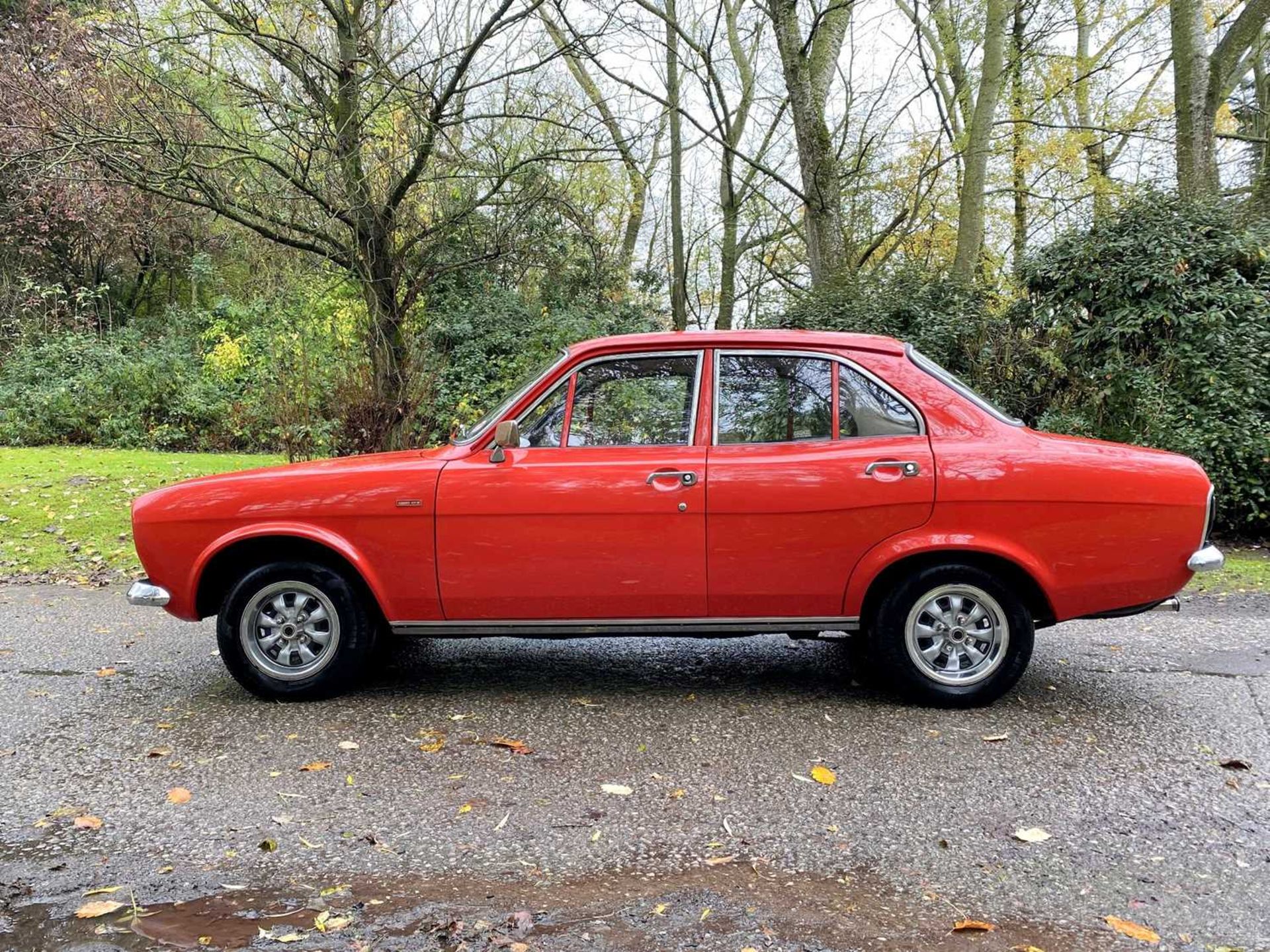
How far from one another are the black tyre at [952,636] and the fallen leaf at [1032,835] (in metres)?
1.16

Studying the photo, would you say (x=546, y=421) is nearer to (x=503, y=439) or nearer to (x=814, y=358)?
(x=503, y=439)

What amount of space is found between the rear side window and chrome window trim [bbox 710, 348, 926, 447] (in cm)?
1

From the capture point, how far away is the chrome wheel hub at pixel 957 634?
14.0 feet

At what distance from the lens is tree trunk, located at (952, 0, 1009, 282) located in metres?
15.0

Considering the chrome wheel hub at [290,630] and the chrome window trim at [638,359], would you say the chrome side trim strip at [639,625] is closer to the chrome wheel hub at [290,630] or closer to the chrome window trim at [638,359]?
the chrome wheel hub at [290,630]

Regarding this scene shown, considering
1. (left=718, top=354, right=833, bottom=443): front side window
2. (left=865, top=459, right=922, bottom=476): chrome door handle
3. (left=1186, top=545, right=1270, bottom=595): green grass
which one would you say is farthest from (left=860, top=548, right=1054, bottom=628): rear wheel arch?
(left=1186, top=545, right=1270, bottom=595): green grass

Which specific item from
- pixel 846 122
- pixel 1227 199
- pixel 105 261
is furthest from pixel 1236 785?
pixel 105 261

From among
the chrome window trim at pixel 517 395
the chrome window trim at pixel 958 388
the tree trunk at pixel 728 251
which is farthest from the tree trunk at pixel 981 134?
the chrome window trim at pixel 517 395

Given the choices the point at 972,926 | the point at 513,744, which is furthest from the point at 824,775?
the point at 513,744

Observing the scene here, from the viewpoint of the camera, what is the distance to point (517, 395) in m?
4.53

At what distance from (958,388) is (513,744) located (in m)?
2.81

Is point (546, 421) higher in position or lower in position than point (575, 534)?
higher

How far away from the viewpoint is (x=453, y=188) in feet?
34.9

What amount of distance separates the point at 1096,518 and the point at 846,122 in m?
11.1
